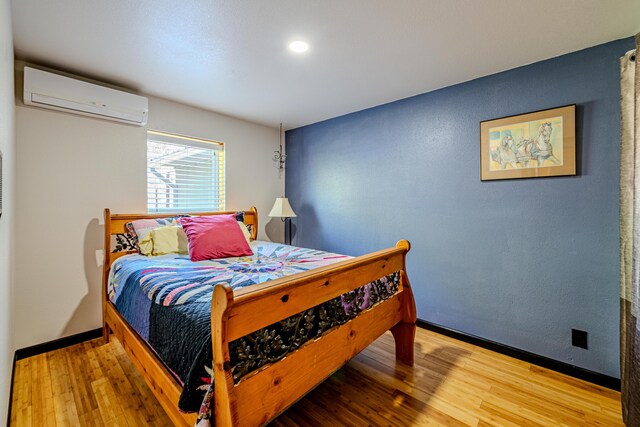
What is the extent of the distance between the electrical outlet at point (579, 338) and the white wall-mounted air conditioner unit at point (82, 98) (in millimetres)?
3887

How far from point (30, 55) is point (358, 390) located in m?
3.29

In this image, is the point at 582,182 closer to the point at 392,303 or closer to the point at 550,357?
the point at 550,357

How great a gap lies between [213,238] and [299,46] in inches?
64.5

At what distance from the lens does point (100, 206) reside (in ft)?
8.32

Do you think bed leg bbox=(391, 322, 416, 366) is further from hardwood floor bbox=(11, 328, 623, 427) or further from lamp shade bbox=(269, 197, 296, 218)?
lamp shade bbox=(269, 197, 296, 218)

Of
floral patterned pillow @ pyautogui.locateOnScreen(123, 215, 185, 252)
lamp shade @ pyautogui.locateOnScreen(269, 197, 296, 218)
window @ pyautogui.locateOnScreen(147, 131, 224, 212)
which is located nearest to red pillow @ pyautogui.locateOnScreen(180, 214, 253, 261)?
floral patterned pillow @ pyautogui.locateOnScreen(123, 215, 185, 252)

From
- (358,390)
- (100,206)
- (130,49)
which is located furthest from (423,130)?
(100,206)

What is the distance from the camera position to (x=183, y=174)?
3.17m

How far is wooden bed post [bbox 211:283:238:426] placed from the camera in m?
0.95

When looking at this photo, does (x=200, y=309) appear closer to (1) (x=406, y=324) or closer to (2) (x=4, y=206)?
(2) (x=4, y=206)

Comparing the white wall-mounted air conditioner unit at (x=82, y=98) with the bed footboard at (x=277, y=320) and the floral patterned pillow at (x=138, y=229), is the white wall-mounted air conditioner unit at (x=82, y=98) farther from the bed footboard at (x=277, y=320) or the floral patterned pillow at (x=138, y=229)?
the bed footboard at (x=277, y=320)

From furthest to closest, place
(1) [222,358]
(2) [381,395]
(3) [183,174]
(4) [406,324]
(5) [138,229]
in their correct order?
(3) [183,174]
(5) [138,229]
(4) [406,324]
(2) [381,395]
(1) [222,358]

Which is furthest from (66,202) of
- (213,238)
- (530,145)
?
(530,145)

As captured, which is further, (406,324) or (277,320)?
(406,324)
